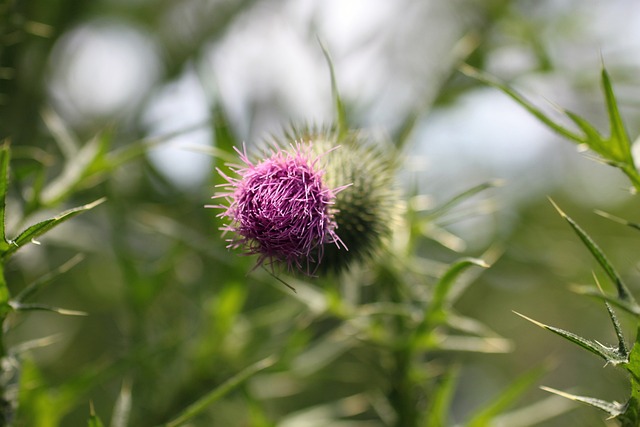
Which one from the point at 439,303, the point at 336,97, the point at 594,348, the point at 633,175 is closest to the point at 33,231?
the point at 336,97

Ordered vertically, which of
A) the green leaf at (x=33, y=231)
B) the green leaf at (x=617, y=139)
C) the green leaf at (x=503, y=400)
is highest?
the green leaf at (x=33, y=231)

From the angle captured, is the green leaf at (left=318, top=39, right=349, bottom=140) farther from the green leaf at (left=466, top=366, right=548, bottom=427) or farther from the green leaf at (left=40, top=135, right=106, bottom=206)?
the green leaf at (left=466, top=366, right=548, bottom=427)

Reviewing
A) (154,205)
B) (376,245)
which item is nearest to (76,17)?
(154,205)

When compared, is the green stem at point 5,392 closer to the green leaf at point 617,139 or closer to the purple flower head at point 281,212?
the purple flower head at point 281,212

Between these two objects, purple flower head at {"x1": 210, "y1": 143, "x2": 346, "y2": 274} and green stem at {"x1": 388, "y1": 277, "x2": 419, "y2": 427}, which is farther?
green stem at {"x1": 388, "y1": 277, "x2": 419, "y2": 427}

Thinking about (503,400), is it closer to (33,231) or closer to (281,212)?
(281,212)

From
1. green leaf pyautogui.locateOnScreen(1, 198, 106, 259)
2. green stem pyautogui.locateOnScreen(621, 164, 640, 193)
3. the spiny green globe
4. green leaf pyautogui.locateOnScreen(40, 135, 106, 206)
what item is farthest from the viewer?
green leaf pyautogui.locateOnScreen(40, 135, 106, 206)

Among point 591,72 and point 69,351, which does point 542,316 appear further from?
point 69,351

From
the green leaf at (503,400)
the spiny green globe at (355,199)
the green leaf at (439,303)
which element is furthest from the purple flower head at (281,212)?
the green leaf at (503,400)

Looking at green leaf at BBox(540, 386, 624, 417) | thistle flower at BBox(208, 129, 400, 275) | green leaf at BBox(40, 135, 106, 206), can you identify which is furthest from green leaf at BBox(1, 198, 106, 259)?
green leaf at BBox(540, 386, 624, 417)
